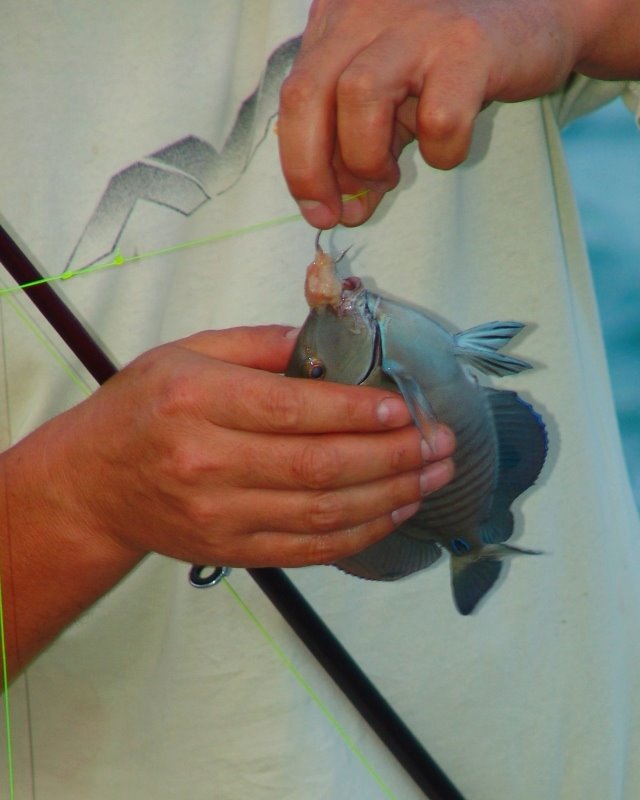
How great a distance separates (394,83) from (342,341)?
0.21 meters

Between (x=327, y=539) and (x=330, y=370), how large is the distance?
16 cm

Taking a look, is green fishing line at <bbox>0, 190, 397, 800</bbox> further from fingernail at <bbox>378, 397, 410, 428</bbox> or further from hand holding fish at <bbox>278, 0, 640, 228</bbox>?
fingernail at <bbox>378, 397, 410, 428</bbox>

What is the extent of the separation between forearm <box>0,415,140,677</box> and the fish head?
0.96ft

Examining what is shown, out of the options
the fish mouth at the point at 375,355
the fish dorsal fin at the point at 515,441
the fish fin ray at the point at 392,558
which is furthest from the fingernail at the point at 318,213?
the fish fin ray at the point at 392,558

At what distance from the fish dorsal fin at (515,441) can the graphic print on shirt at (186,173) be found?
0.45 meters

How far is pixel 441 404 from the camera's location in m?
0.93

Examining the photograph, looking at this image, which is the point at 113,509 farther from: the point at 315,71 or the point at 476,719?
the point at 476,719

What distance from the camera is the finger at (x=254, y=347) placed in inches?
38.3

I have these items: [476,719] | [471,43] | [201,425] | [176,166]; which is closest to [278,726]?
[476,719]

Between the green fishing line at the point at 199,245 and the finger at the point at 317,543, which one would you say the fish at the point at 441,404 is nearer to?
the finger at the point at 317,543

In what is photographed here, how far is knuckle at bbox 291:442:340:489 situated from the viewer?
2.91 feet

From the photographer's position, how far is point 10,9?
121 centimetres

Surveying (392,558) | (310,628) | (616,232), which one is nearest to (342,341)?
(392,558)

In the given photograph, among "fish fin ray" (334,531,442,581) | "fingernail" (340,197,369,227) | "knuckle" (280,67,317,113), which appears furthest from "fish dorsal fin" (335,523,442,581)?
"knuckle" (280,67,317,113)
